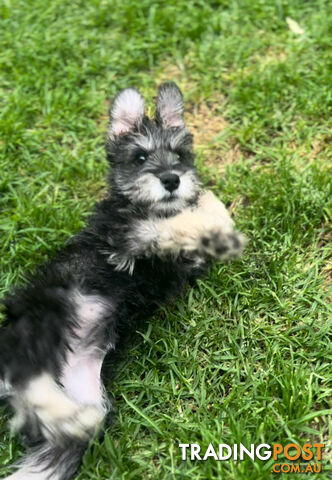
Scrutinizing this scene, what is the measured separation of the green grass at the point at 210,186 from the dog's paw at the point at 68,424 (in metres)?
0.23

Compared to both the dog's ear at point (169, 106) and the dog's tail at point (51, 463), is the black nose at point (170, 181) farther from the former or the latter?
the dog's tail at point (51, 463)

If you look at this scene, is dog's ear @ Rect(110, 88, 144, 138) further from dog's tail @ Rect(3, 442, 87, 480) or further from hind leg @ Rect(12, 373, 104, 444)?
dog's tail @ Rect(3, 442, 87, 480)

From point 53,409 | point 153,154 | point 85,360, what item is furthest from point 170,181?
point 53,409

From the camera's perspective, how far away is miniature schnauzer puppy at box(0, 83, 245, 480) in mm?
3062

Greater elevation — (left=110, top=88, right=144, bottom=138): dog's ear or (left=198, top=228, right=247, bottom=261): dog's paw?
(left=110, top=88, right=144, bottom=138): dog's ear

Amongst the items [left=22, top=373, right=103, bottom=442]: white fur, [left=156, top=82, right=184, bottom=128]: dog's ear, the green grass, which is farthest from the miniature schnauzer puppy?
the green grass

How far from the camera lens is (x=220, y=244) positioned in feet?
10.8

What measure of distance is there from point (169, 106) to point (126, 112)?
342 millimetres

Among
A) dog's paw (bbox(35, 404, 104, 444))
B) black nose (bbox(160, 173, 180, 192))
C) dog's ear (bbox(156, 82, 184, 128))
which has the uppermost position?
dog's ear (bbox(156, 82, 184, 128))

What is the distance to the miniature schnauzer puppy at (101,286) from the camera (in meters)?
3.06

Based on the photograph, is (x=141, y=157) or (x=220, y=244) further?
(x=141, y=157)

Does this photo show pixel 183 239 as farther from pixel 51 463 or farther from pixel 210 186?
pixel 51 463

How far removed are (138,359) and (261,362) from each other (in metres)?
0.85

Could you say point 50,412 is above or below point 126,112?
below
